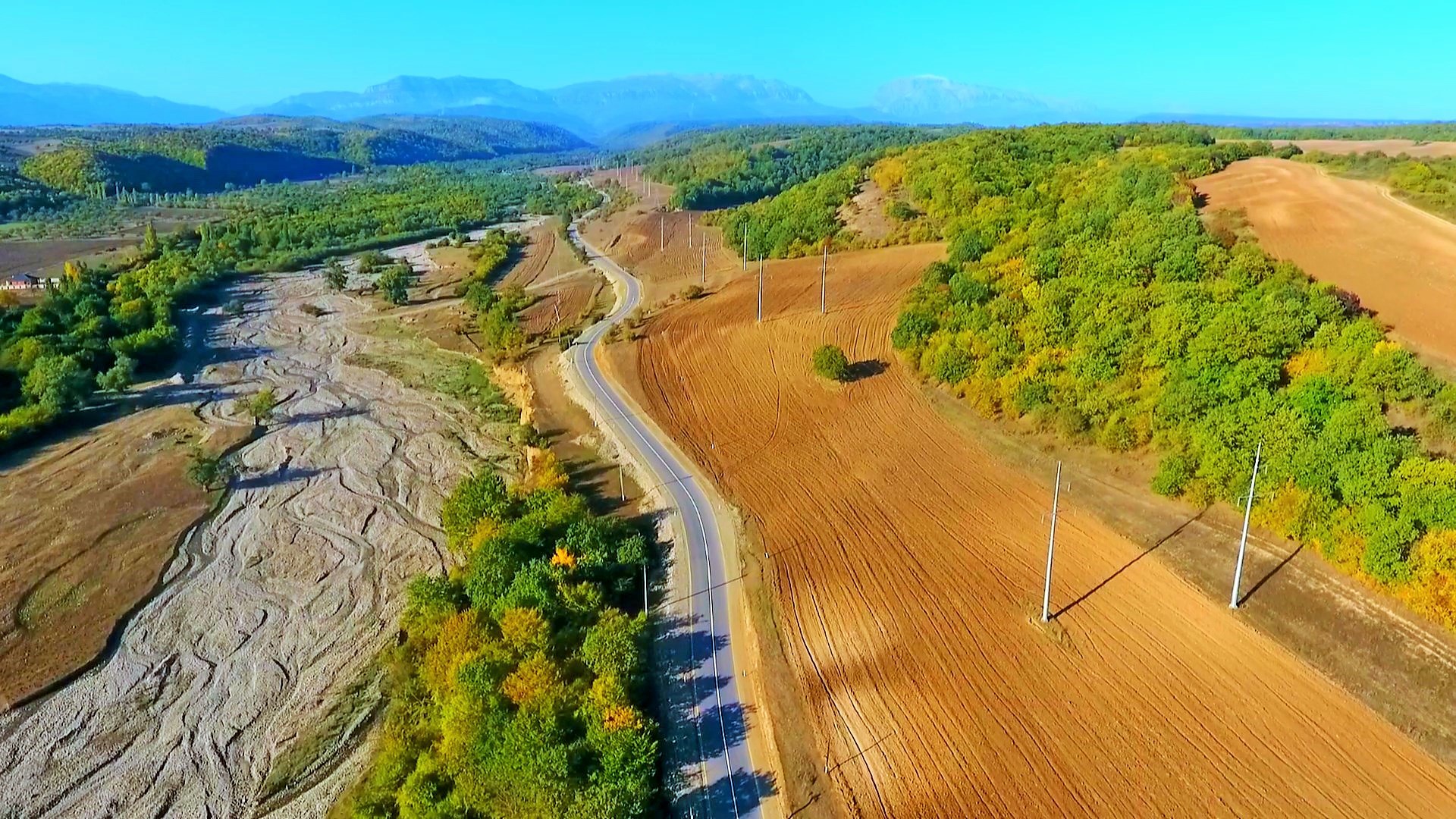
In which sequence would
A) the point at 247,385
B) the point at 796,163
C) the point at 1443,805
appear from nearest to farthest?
the point at 1443,805 < the point at 247,385 < the point at 796,163

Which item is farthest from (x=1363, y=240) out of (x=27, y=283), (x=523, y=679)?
(x=27, y=283)

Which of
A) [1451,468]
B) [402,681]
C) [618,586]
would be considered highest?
[1451,468]

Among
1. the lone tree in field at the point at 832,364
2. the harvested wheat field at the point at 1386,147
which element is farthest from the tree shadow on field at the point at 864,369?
the harvested wheat field at the point at 1386,147

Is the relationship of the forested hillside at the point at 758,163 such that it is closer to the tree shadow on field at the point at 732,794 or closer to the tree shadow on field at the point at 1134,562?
the tree shadow on field at the point at 1134,562

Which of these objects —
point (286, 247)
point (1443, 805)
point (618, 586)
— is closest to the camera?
point (1443, 805)

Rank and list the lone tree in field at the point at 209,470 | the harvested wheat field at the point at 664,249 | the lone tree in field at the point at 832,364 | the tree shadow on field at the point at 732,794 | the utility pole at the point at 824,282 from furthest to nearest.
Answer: the harvested wheat field at the point at 664,249
the utility pole at the point at 824,282
the lone tree in field at the point at 832,364
the lone tree in field at the point at 209,470
the tree shadow on field at the point at 732,794

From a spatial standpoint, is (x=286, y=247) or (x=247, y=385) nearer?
(x=247, y=385)

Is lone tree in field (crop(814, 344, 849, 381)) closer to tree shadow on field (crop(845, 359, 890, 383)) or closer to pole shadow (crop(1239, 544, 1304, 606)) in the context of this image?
tree shadow on field (crop(845, 359, 890, 383))

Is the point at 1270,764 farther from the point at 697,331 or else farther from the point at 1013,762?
the point at 697,331

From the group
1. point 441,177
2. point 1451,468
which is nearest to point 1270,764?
point 1451,468
